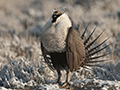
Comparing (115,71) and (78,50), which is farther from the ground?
(78,50)

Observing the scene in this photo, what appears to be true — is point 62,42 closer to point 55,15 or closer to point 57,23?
point 57,23

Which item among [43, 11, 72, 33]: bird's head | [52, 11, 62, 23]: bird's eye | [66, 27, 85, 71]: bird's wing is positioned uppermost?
[52, 11, 62, 23]: bird's eye

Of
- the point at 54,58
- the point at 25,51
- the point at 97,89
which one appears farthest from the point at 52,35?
the point at 25,51

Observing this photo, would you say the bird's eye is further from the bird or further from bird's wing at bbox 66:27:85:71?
bird's wing at bbox 66:27:85:71

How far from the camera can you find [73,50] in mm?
2979

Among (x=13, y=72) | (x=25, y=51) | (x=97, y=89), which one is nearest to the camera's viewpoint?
(x=97, y=89)

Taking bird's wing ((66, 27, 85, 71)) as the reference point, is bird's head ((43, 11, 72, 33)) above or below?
above

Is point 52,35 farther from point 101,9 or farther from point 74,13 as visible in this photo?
point 101,9

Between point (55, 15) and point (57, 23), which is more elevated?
point (55, 15)

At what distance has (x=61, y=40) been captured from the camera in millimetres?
2887

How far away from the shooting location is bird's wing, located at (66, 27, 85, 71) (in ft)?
9.61

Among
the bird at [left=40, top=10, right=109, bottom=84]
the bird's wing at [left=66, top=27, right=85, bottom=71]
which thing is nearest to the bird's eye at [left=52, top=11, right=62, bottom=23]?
the bird at [left=40, top=10, right=109, bottom=84]

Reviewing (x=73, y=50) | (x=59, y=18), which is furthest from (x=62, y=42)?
(x=59, y=18)

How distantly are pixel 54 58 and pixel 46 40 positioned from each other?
31 centimetres
